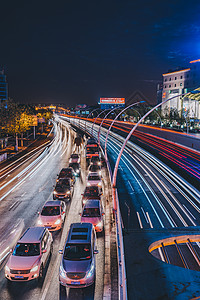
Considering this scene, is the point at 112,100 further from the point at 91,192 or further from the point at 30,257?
the point at 30,257

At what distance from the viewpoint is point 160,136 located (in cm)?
6325

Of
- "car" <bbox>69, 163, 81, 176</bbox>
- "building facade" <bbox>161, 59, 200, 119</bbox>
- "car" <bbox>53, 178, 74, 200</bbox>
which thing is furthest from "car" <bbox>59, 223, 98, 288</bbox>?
"building facade" <bbox>161, 59, 200, 119</bbox>

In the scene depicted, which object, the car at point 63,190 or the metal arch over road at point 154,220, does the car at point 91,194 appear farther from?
the metal arch over road at point 154,220

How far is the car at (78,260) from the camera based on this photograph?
1043 centimetres

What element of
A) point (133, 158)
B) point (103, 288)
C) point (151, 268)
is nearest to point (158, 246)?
point (151, 268)

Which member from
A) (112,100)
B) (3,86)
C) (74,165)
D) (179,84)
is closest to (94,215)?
(74,165)

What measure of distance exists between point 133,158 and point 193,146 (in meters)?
11.5

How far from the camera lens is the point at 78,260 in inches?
438

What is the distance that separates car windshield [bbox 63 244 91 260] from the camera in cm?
1130

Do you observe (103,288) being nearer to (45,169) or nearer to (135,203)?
(135,203)

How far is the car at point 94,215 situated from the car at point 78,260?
107 inches

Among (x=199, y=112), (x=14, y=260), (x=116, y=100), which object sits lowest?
(x=14, y=260)

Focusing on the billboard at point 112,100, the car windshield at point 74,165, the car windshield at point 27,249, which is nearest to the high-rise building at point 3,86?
the billboard at point 112,100

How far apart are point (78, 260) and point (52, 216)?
5709mm
